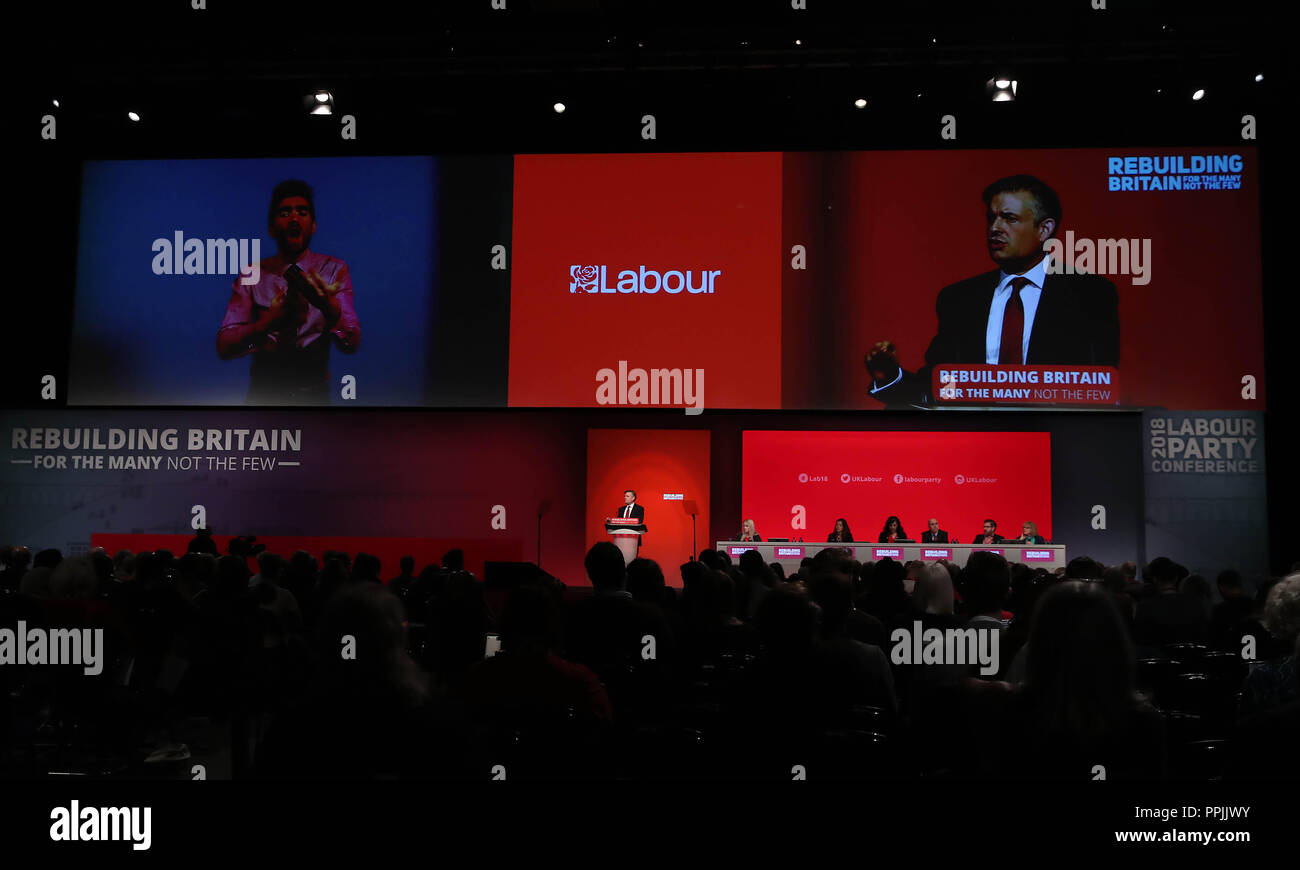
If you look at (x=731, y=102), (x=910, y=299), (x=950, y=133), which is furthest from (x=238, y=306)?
(x=950, y=133)

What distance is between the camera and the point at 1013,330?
9.87m

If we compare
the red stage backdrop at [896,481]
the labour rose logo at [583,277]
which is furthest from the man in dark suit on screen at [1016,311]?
the labour rose logo at [583,277]

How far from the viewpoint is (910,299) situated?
395 inches

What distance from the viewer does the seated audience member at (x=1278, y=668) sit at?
267 centimetres

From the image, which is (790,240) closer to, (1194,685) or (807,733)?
(1194,685)

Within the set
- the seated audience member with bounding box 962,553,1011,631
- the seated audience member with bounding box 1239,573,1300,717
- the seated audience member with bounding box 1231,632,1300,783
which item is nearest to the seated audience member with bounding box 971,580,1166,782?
the seated audience member with bounding box 1231,632,1300,783

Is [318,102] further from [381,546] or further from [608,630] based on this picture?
[608,630]

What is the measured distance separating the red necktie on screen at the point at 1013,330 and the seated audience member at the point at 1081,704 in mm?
8299

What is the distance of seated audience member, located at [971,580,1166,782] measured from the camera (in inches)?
80.0

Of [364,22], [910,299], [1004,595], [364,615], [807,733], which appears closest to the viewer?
[364,615]

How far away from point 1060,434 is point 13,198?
1220 centimetres

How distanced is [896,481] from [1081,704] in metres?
10.3

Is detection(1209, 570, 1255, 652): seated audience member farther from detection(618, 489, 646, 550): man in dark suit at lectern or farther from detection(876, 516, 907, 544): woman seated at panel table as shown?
detection(618, 489, 646, 550): man in dark suit at lectern

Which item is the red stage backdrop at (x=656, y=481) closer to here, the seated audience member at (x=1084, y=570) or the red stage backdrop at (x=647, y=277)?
the red stage backdrop at (x=647, y=277)
